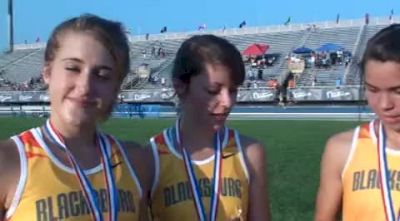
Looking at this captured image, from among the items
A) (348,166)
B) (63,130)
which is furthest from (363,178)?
(63,130)

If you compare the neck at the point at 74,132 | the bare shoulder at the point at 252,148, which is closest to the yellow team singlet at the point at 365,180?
the bare shoulder at the point at 252,148

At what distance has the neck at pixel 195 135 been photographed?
100 inches

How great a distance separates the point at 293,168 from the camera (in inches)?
384

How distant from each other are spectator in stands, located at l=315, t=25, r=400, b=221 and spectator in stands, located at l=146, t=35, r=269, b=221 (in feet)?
0.91

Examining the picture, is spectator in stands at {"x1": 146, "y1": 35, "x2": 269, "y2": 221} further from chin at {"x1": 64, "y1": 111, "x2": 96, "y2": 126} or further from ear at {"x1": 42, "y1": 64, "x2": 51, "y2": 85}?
ear at {"x1": 42, "y1": 64, "x2": 51, "y2": 85}

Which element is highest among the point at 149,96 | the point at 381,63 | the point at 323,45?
the point at 381,63

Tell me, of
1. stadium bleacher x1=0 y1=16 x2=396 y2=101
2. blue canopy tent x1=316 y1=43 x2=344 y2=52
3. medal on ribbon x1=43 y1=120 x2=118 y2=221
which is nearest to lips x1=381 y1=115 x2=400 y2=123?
medal on ribbon x1=43 y1=120 x2=118 y2=221

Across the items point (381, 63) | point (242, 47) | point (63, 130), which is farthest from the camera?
point (242, 47)

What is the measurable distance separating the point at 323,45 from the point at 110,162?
115 ft

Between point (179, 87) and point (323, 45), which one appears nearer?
point (179, 87)

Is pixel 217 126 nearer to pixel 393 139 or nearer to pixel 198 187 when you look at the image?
pixel 198 187

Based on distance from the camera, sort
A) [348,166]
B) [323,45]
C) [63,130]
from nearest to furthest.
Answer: [63,130], [348,166], [323,45]

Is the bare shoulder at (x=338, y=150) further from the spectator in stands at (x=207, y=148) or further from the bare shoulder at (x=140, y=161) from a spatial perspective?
the bare shoulder at (x=140, y=161)

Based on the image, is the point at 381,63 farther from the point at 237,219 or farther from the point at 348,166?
the point at 237,219
